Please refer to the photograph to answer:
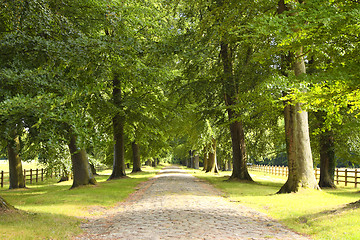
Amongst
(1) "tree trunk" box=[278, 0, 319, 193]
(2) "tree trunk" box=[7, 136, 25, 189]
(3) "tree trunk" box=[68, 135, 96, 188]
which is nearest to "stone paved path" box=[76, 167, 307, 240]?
(1) "tree trunk" box=[278, 0, 319, 193]

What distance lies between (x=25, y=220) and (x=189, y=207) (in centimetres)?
479

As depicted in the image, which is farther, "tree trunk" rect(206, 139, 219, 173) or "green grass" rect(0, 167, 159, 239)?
"tree trunk" rect(206, 139, 219, 173)

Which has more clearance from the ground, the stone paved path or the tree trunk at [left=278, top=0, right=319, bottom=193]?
the tree trunk at [left=278, top=0, right=319, bottom=193]

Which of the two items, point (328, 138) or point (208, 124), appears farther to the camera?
point (208, 124)

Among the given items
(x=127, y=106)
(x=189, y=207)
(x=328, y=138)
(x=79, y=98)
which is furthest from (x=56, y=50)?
(x=328, y=138)

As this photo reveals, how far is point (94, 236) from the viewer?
7.23 metres

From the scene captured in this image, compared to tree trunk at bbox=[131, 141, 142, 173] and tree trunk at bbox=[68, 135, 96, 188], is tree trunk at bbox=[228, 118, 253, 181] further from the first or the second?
tree trunk at bbox=[131, 141, 142, 173]

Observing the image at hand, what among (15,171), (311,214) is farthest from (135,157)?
(311,214)

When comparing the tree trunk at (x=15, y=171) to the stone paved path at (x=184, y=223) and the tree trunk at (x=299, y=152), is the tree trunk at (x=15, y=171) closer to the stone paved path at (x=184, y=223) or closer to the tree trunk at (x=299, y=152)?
the stone paved path at (x=184, y=223)

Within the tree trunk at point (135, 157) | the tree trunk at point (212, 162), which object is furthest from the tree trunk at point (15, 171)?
the tree trunk at point (212, 162)

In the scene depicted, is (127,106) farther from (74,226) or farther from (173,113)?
(74,226)

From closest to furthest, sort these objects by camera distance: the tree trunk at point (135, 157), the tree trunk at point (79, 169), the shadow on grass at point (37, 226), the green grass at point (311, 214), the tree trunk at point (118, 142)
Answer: the shadow on grass at point (37, 226) < the green grass at point (311, 214) < the tree trunk at point (79, 169) < the tree trunk at point (118, 142) < the tree trunk at point (135, 157)

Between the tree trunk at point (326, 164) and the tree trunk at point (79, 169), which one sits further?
the tree trunk at point (326, 164)

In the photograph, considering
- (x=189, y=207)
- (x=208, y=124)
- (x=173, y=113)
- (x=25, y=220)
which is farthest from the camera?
(x=208, y=124)
